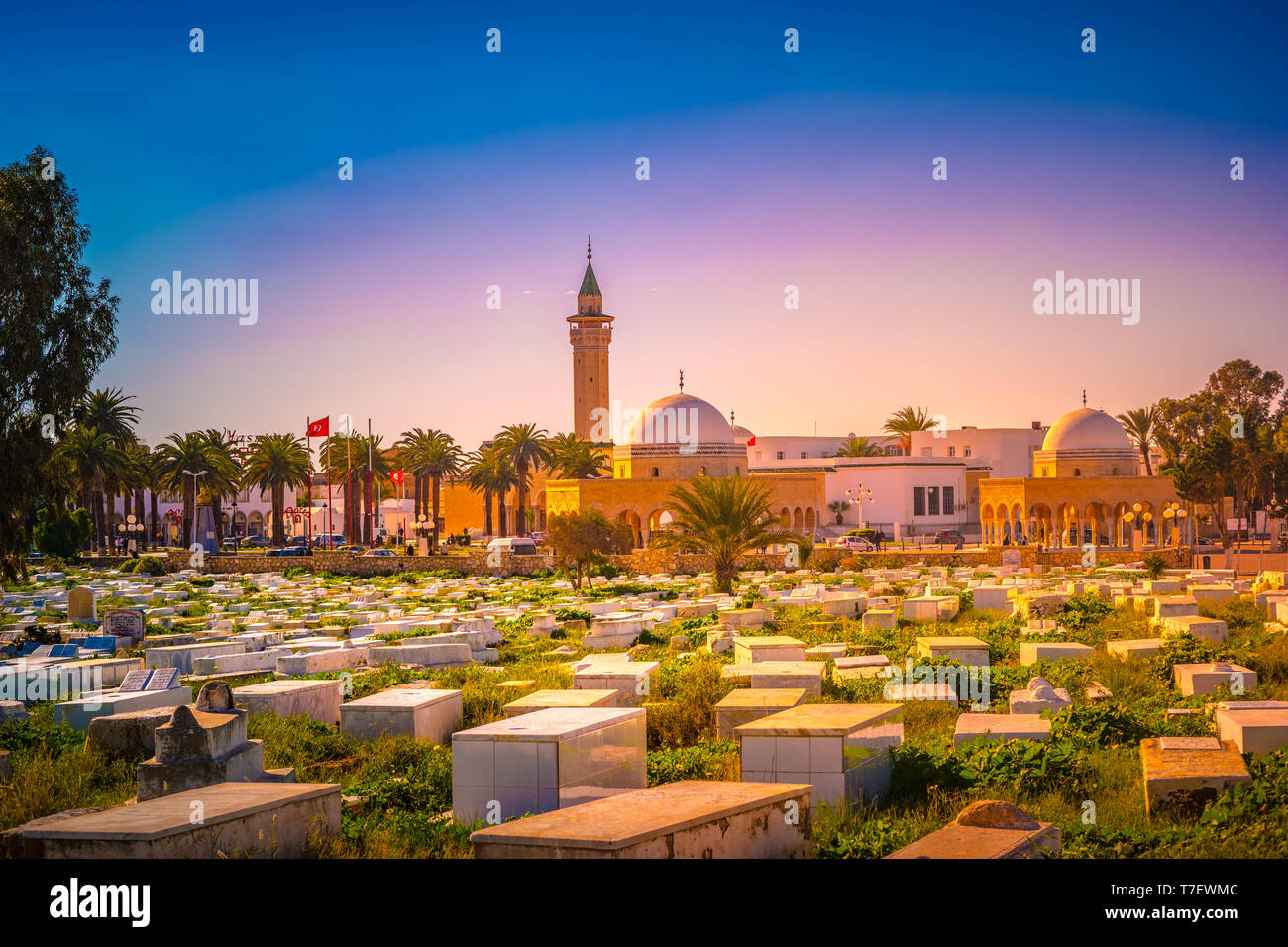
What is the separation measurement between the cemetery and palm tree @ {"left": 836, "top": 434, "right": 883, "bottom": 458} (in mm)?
50335

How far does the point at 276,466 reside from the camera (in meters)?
46.7

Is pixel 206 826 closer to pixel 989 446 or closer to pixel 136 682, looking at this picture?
pixel 136 682

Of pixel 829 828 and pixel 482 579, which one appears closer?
pixel 829 828

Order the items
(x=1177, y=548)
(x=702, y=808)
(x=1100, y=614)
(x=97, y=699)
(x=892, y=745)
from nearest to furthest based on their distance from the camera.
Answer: (x=702, y=808) → (x=892, y=745) → (x=97, y=699) → (x=1100, y=614) → (x=1177, y=548)

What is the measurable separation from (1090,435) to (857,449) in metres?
18.0

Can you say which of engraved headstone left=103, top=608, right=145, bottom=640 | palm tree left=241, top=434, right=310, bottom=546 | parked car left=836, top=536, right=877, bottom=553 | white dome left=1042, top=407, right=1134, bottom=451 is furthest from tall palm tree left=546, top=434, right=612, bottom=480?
engraved headstone left=103, top=608, right=145, bottom=640

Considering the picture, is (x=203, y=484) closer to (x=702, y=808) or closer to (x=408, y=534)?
(x=408, y=534)

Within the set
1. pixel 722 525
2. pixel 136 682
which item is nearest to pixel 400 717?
pixel 136 682

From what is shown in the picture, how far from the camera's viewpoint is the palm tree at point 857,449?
215ft

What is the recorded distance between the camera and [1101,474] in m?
48.7

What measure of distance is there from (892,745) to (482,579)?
1039 inches

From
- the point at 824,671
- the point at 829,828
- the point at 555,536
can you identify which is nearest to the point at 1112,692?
the point at 824,671

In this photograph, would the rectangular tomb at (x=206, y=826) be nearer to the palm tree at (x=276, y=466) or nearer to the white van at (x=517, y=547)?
the white van at (x=517, y=547)

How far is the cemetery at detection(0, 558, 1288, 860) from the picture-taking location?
16.1 feet
